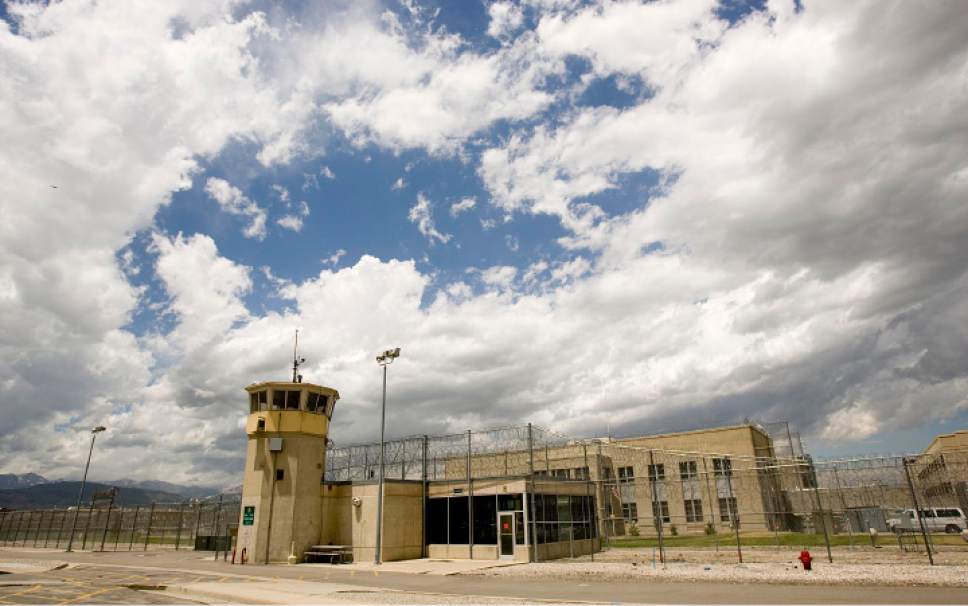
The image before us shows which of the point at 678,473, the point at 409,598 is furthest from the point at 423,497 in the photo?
the point at 678,473

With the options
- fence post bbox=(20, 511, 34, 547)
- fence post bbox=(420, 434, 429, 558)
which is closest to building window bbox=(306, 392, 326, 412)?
fence post bbox=(420, 434, 429, 558)

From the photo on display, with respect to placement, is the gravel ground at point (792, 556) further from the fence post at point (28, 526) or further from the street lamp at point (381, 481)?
the fence post at point (28, 526)

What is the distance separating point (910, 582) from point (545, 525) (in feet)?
55.3

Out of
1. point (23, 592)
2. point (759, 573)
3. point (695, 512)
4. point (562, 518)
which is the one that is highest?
point (695, 512)

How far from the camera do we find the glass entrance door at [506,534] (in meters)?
30.6

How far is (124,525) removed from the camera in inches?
2434

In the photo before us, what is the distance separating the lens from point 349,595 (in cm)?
1798

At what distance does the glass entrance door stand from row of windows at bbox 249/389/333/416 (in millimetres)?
13347

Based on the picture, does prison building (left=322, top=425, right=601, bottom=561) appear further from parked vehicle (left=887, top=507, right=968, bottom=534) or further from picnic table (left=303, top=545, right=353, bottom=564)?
parked vehicle (left=887, top=507, right=968, bottom=534)

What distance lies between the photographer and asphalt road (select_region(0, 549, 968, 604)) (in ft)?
51.5

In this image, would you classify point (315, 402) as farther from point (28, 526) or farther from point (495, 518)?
point (28, 526)

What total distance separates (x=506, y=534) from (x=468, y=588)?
11.4m

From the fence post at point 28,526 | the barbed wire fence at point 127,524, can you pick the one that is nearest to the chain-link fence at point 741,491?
the barbed wire fence at point 127,524

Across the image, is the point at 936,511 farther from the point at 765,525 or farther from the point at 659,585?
the point at 659,585
